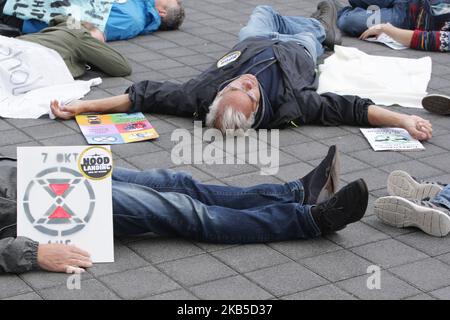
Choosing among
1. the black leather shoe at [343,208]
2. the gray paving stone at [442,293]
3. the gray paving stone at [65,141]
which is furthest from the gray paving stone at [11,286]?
the gray paving stone at [65,141]

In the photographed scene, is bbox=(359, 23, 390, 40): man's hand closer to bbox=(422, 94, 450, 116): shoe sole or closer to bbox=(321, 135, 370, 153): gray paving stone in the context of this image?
bbox=(422, 94, 450, 116): shoe sole

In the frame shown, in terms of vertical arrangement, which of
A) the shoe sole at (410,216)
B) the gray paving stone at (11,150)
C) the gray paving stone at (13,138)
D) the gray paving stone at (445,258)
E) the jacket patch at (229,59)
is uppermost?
the jacket patch at (229,59)

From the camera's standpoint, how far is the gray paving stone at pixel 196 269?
13.8ft

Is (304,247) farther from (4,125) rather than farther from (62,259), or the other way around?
(4,125)

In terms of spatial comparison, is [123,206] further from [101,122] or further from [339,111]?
[339,111]

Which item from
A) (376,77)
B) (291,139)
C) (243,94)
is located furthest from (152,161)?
(376,77)

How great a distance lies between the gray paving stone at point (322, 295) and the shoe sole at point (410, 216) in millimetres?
726

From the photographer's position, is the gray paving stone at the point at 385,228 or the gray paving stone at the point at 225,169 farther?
the gray paving stone at the point at 225,169

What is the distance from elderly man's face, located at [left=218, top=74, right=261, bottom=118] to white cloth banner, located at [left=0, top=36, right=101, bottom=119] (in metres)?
1.15

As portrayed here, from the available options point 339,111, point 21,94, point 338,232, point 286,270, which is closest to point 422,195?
point 338,232

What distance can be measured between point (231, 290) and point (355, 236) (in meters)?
0.83

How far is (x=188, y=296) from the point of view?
159 inches

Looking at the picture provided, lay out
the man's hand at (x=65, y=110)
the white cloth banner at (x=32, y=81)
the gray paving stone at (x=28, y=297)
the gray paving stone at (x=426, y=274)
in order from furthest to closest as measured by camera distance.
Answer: the white cloth banner at (x=32, y=81) → the man's hand at (x=65, y=110) → the gray paving stone at (x=426, y=274) → the gray paving stone at (x=28, y=297)

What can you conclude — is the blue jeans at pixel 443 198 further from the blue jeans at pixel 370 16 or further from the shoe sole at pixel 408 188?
the blue jeans at pixel 370 16
